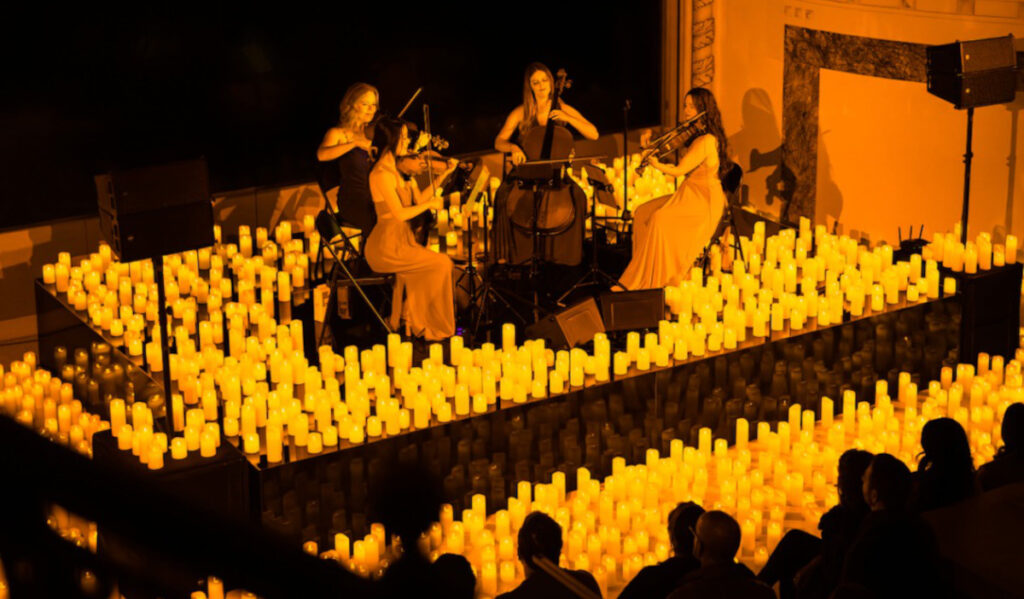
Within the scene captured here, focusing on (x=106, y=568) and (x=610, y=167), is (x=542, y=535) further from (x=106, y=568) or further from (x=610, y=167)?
(x=610, y=167)

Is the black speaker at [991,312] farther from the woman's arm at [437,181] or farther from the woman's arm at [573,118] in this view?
the woman's arm at [437,181]

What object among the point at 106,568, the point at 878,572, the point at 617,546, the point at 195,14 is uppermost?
the point at 195,14

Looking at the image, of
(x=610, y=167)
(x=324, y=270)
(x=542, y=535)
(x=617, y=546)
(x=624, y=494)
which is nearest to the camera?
(x=542, y=535)

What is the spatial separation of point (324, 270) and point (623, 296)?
91.2 inches

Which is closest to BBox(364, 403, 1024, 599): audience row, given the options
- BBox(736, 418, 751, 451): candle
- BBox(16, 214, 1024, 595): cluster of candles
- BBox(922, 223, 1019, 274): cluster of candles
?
BBox(16, 214, 1024, 595): cluster of candles

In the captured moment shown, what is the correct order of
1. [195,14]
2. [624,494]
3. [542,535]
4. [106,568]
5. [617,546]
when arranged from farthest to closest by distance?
1. [195,14]
2. [624,494]
3. [617,546]
4. [542,535]
5. [106,568]

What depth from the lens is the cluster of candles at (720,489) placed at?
20.2ft

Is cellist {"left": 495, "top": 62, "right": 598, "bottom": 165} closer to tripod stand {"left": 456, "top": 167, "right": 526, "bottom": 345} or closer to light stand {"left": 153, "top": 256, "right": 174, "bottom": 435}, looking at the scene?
tripod stand {"left": 456, "top": 167, "right": 526, "bottom": 345}

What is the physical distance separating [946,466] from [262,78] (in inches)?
240

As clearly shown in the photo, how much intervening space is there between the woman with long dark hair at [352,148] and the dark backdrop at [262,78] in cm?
141

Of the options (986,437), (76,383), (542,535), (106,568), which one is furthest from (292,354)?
(106,568)

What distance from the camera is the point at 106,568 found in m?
1.46

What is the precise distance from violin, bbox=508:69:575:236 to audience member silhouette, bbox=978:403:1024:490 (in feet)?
11.7

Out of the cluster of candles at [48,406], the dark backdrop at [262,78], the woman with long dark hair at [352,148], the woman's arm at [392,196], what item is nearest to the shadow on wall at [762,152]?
the dark backdrop at [262,78]
